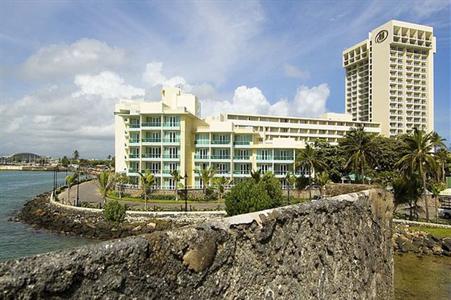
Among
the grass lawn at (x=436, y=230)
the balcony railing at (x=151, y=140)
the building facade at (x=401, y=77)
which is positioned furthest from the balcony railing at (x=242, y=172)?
the building facade at (x=401, y=77)

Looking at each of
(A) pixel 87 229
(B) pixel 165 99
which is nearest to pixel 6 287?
(A) pixel 87 229

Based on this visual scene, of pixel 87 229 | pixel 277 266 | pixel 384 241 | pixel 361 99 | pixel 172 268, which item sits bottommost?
pixel 87 229

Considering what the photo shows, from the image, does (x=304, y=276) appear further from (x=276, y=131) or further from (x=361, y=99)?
(x=361, y=99)

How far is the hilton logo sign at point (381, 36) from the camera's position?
12131 cm

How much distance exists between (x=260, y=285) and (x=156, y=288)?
4.62 ft

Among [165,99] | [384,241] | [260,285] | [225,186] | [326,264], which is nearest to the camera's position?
[260,285]

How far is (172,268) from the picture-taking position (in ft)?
9.66

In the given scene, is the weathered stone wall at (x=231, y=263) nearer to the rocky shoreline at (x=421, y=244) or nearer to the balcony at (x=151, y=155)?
the rocky shoreline at (x=421, y=244)

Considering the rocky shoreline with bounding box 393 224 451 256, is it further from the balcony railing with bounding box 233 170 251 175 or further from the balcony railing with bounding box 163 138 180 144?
the balcony railing with bounding box 163 138 180 144

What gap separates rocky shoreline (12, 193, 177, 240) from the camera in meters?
35.6

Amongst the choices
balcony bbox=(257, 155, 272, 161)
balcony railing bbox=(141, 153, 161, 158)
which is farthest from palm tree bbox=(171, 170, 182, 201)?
balcony bbox=(257, 155, 272, 161)

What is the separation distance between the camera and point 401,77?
120 metres

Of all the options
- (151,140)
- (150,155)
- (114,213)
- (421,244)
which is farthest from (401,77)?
(114,213)

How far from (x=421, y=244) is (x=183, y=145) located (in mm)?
37301
